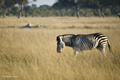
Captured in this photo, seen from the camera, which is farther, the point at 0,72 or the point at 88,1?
the point at 88,1

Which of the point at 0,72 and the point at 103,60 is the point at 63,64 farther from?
the point at 0,72

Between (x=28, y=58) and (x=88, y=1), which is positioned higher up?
(x=88, y=1)

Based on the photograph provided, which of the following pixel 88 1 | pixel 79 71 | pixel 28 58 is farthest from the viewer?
pixel 88 1

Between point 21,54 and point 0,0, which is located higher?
point 0,0

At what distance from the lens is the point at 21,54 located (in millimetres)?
7758

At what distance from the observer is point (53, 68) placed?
18.3 feet

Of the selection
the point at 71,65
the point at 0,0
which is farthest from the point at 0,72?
the point at 0,0

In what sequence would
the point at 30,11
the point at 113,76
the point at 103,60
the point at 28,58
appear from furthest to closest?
the point at 30,11 < the point at 28,58 < the point at 103,60 < the point at 113,76

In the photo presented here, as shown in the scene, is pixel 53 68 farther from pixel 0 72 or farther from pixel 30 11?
pixel 30 11

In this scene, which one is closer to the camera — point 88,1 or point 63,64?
point 63,64

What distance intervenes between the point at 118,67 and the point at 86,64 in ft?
3.04

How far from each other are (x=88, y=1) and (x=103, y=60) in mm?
57239

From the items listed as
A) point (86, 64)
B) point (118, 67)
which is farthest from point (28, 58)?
point (118, 67)

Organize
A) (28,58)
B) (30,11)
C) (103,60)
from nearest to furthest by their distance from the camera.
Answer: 1. (103,60)
2. (28,58)
3. (30,11)
